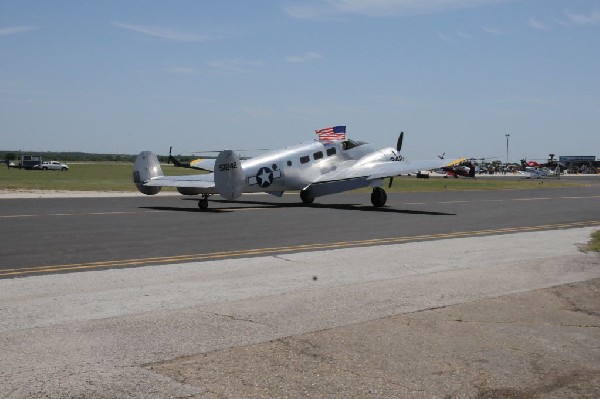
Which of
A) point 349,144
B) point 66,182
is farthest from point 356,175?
point 66,182

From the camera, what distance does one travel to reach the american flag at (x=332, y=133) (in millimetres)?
38438

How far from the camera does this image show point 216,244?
1922 cm

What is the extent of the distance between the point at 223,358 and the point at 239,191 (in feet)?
79.0

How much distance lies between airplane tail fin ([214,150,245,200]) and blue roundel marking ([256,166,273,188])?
2351 mm

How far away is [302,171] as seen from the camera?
36344 mm

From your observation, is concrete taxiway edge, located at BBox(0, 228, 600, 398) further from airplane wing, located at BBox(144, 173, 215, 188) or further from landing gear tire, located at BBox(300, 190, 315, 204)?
landing gear tire, located at BBox(300, 190, 315, 204)

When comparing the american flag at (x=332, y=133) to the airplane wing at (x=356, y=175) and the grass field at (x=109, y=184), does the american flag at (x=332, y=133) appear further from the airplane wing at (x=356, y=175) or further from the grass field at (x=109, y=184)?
the grass field at (x=109, y=184)

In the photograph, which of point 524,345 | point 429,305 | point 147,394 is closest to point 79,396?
point 147,394

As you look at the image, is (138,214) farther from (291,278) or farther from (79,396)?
(79,396)

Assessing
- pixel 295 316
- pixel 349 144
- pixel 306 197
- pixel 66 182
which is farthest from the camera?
pixel 66 182

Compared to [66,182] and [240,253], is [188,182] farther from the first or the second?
[66,182]

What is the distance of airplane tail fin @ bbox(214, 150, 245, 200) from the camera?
31.3 metres

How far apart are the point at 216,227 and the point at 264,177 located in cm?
1022

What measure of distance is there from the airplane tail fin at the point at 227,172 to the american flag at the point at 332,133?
8.23 meters
